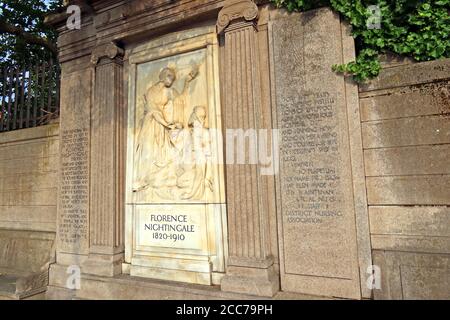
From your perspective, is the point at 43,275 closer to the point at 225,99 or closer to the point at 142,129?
the point at 142,129

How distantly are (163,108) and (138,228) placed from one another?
1.99 m

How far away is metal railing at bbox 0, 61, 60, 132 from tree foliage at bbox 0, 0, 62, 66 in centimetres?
269

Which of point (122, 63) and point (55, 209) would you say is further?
point (55, 209)

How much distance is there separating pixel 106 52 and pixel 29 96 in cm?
315

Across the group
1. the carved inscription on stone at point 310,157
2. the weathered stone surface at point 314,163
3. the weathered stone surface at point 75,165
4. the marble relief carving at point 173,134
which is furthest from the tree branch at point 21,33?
the carved inscription on stone at point 310,157

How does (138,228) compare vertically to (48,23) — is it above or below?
below

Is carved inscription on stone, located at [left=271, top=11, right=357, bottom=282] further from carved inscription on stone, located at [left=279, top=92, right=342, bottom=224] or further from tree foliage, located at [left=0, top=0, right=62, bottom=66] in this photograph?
tree foliage, located at [left=0, top=0, right=62, bottom=66]

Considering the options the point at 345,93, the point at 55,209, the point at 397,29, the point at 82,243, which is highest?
the point at 397,29

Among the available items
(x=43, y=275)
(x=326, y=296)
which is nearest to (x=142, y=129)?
(x=43, y=275)

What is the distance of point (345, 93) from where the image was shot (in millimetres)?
3625

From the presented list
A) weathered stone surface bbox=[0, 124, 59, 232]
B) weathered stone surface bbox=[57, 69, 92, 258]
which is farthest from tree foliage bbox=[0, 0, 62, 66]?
weathered stone surface bbox=[57, 69, 92, 258]

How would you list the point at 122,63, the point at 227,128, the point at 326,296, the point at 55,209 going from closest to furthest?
1. the point at 326,296
2. the point at 227,128
3. the point at 122,63
4. the point at 55,209

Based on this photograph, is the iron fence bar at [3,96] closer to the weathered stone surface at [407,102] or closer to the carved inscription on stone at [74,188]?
the carved inscription on stone at [74,188]

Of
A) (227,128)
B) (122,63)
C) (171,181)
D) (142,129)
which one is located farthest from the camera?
(122,63)
